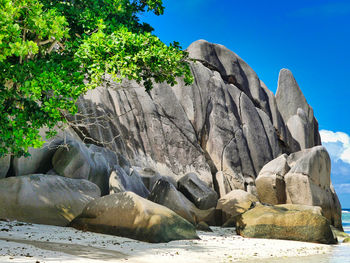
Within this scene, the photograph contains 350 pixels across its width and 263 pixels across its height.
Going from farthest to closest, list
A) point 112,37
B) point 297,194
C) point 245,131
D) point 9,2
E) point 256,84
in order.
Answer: point 256,84 < point 245,131 < point 297,194 < point 112,37 < point 9,2

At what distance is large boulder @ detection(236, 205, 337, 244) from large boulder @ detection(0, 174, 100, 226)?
6372 mm

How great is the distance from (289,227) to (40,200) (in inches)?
350

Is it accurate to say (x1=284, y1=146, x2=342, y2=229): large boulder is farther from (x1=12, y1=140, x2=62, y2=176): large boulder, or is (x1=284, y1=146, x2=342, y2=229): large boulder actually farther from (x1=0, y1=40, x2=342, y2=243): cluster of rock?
(x1=12, y1=140, x2=62, y2=176): large boulder

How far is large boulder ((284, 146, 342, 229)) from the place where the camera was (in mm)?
24891

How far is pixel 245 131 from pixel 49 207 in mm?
20874

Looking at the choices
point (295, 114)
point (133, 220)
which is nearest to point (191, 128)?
point (295, 114)

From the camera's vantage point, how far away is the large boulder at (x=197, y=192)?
70.1ft

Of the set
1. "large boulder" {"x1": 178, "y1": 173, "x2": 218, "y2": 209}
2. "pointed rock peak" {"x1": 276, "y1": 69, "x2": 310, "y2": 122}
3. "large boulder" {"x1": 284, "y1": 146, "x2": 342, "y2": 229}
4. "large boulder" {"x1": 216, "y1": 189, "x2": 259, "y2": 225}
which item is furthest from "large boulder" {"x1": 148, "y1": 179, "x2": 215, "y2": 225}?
"pointed rock peak" {"x1": 276, "y1": 69, "x2": 310, "y2": 122}

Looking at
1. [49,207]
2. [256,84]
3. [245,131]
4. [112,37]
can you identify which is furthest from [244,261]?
[256,84]

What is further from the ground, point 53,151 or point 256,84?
point 256,84

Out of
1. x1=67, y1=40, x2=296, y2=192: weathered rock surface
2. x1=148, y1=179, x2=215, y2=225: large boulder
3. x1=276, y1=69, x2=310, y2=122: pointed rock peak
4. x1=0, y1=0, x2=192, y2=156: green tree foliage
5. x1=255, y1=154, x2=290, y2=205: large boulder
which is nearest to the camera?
x1=0, y1=0, x2=192, y2=156: green tree foliage

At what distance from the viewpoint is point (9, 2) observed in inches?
403

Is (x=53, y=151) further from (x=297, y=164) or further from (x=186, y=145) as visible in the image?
(x=297, y=164)

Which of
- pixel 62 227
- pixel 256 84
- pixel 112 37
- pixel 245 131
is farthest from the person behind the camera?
pixel 256 84
